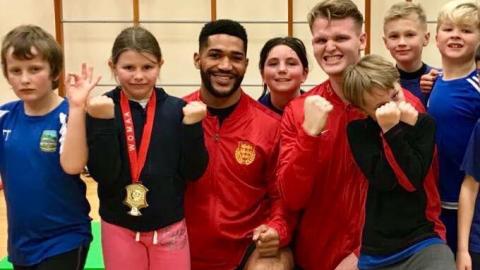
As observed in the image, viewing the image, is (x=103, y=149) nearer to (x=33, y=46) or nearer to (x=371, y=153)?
(x=33, y=46)

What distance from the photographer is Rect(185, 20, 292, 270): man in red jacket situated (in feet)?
7.62

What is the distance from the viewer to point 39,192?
6.39 feet

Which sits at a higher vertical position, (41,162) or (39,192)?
(41,162)

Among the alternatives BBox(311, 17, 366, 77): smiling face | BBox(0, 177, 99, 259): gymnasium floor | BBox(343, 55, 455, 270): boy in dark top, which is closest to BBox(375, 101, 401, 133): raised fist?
BBox(343, 55, 455, 270): boy in dark top

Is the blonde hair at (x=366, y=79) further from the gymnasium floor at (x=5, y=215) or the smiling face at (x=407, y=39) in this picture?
the gymnasium floor at (x=5, y=215)

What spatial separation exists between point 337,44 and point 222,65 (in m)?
0.49

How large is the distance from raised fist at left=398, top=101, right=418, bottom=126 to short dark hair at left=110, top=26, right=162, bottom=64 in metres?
0.94

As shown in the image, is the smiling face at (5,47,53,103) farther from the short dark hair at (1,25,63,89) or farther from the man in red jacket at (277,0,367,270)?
the man in red jacket at (277,0,367,270)

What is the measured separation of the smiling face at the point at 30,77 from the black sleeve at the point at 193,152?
53 cm

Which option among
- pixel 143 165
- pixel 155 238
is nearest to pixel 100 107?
pixel 143 165

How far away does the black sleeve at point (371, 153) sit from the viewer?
1854 millimetres

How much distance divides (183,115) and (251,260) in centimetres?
69

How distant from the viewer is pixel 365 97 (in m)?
1.93

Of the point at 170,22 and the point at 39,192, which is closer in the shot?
the point at 39,192
